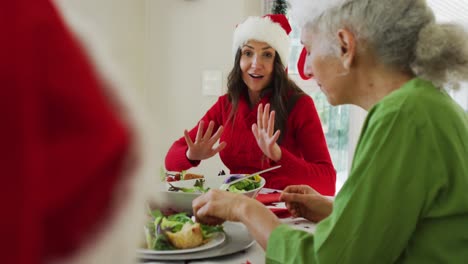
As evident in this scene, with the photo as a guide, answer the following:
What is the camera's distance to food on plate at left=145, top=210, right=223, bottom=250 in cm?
98

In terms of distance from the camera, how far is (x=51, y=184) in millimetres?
298

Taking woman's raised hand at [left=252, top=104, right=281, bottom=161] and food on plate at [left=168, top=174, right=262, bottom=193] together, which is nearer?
food on plate at [left=168, top=174, right=262, bottom=193]

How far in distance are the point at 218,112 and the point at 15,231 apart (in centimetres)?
210

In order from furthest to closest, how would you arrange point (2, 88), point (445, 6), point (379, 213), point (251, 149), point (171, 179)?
point (445, 6), point (251, 149), point (171, 179), point (379, 213), point (2, 88)

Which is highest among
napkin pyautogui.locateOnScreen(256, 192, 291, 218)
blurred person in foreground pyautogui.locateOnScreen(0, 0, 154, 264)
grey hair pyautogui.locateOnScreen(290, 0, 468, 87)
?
grey hair pyautogui.locateOnScreen(290, 0, 468, 87)

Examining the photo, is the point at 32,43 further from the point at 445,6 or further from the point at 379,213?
the point at 445,6

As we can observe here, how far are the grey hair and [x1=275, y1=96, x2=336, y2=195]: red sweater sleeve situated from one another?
843 mm

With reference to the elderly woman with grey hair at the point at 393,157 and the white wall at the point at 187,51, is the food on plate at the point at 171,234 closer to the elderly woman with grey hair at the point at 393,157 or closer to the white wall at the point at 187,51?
the elderly woman with grey hair at the point at 393,157

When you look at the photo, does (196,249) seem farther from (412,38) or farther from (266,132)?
(266,132)

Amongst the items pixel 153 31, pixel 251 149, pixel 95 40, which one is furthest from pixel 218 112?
pixel 95 40

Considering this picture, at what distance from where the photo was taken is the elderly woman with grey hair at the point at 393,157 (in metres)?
0.83

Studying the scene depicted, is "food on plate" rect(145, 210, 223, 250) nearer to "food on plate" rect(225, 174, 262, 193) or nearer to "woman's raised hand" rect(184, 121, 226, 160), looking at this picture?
"food on plate" rect(225, 174, 262, 193)

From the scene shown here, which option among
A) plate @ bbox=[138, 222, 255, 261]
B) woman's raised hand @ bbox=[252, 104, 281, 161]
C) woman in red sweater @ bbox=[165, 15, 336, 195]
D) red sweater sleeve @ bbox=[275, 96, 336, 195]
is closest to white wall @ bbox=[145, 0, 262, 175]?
woman in red sweater @ bbox=[165, 15, 336, 195]

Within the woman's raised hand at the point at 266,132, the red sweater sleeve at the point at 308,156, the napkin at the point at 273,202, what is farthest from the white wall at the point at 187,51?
the napkin at the point at 273,202
